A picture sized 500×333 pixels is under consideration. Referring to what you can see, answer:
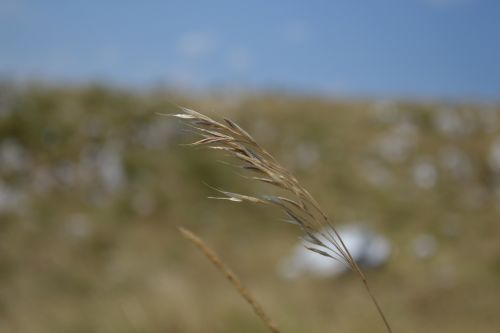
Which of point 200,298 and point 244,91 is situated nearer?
point 200,298

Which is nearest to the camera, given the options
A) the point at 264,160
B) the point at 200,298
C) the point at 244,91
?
the point at 264,160

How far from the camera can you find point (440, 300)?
9.05 m

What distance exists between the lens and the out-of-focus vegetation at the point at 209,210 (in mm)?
6031

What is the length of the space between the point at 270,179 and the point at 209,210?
40.9 ft

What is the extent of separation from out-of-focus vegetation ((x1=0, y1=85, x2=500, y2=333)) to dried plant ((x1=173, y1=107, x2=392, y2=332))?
2.95 metres

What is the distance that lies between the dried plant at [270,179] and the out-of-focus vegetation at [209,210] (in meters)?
2.95

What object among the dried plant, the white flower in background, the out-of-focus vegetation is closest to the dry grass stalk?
the dried plant

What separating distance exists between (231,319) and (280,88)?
1959 centimetres

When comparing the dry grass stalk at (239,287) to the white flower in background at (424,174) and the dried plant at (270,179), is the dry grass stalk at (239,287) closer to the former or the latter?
the dried plant at (270,179)

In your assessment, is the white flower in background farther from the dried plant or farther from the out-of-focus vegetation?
the dried plant

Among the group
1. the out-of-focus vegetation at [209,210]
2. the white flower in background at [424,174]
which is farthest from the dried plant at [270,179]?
the white flower in background at [424,174]

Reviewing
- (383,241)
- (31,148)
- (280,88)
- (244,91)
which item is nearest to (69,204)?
(31,148)

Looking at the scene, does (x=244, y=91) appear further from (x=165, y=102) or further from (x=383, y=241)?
(x=383, y=241)

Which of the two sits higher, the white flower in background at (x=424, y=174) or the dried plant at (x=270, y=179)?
the dried plant at (x=270, y=179)
